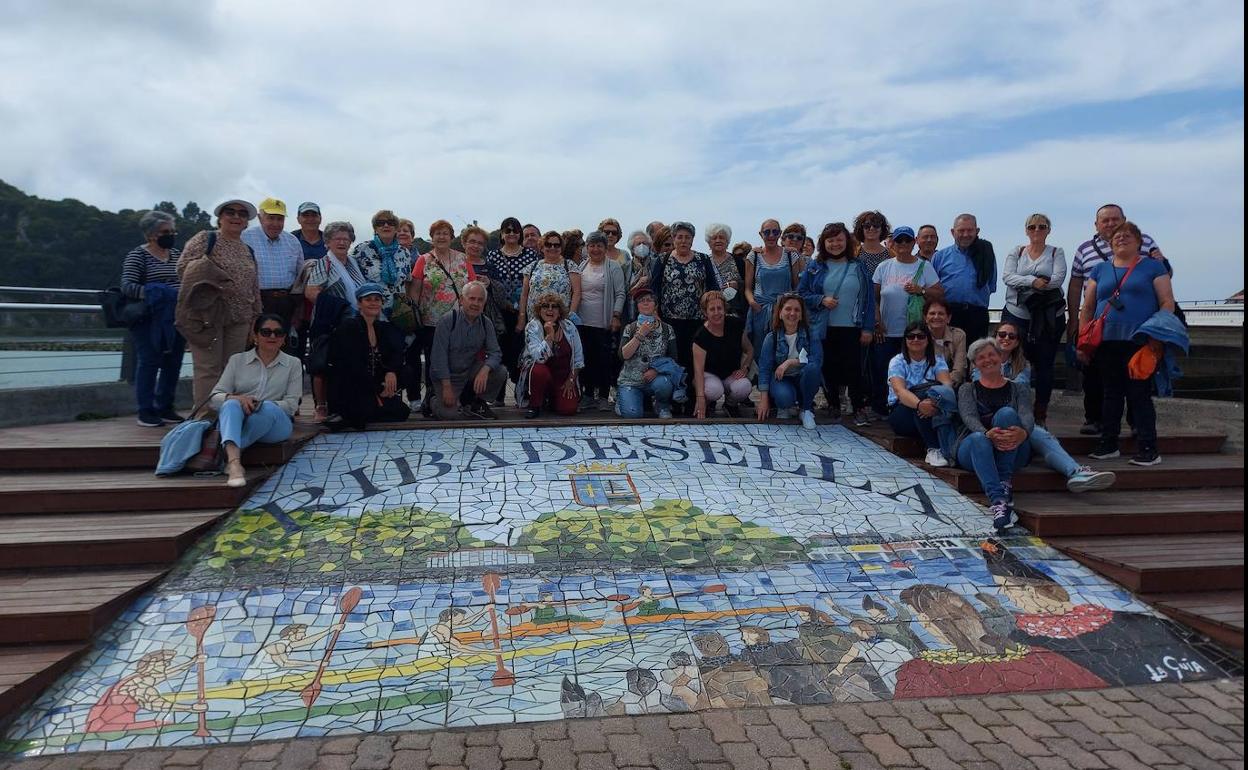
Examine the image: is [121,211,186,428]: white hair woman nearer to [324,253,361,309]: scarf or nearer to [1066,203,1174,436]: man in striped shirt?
[324,253,361,309]: scarf

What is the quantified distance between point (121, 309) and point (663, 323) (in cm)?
425

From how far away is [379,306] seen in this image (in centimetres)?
643

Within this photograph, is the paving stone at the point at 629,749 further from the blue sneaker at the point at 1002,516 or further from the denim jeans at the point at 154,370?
the denim jeans at the point at 154,370

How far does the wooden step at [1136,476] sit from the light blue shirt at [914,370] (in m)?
0.65

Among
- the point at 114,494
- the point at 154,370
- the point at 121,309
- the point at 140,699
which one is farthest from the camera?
the point at 154,370

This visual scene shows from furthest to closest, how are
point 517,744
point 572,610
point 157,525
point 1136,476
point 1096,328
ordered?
point 1096,328, point 1136,476, point 157,525, point 572,610, point 517,744

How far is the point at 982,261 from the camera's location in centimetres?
686

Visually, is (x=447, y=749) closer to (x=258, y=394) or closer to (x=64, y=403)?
(x=258, y=394)

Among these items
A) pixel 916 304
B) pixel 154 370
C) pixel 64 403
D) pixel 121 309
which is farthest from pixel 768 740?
pixel 64 403

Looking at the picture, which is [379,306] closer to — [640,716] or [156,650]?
[156,650]

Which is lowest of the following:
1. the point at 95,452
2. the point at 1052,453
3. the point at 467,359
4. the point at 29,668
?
the point at 29,668

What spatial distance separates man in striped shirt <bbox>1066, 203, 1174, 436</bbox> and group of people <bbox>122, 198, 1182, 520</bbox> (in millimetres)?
18

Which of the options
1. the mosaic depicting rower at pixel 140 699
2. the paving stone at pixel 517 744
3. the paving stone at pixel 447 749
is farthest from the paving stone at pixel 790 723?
Answer: the mosaic depicting rower at pixel 140 699

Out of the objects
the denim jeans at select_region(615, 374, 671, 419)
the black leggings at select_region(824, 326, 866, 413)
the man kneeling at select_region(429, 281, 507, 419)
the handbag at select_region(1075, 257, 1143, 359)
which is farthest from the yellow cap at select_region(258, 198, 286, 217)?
the handbag at select_region(1075, 257, 1143, 359)
